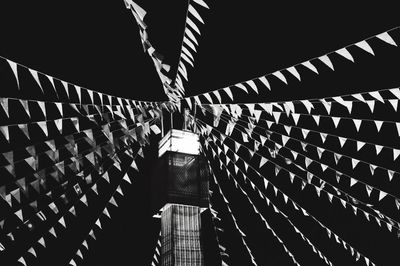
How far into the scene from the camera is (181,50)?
17.2 feet

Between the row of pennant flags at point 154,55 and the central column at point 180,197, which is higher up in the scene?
the row of pennant flags at point 154,55

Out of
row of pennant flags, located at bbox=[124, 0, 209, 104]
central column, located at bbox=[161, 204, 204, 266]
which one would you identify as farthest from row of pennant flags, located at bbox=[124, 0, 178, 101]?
central column, located at bbox=[161, 204, 204, 266]

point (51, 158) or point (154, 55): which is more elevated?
point (154, 55)

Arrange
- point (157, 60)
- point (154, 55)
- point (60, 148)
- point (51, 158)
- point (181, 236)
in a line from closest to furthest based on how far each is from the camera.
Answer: point (154, 55), point (157, 60), point (51, 158), point (60, 148), point (181, 236)

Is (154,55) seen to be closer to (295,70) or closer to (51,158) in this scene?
(295,70)

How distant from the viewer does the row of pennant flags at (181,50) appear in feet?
14.1

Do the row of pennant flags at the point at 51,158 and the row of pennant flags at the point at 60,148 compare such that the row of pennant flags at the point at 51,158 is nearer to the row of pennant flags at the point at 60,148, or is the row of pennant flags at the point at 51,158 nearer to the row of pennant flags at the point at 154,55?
the row of pennant flags at the point at 60,148

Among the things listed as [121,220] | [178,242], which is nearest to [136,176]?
[121,220]

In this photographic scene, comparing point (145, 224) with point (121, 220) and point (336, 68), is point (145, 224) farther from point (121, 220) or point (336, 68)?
point (336, 68)

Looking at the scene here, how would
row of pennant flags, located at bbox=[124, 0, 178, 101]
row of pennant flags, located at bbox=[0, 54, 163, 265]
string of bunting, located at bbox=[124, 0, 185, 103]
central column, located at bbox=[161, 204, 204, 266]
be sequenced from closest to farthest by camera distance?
1. row of pennant flags, located at bbox=[124, 0, 178, 101]
2. string of bunting, located at bbox=[124, 0, 185, 103]
3. row of pennant flags, located at bbox=[0, 54, 163, 265]
4. central column, located at bbox=[161, 204, 204, 266]

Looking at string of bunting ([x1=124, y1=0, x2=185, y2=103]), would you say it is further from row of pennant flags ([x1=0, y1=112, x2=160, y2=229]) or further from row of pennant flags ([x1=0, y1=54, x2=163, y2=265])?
row of pennant flags ([x1=0, y1=112, x2=160, y2=229])

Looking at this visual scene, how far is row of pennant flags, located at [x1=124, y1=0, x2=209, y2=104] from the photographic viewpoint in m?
4.28

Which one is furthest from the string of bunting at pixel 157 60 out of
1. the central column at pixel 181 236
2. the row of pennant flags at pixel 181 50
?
the central column at pixel 181 236

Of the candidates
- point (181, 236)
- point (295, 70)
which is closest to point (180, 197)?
point (181, 236)
